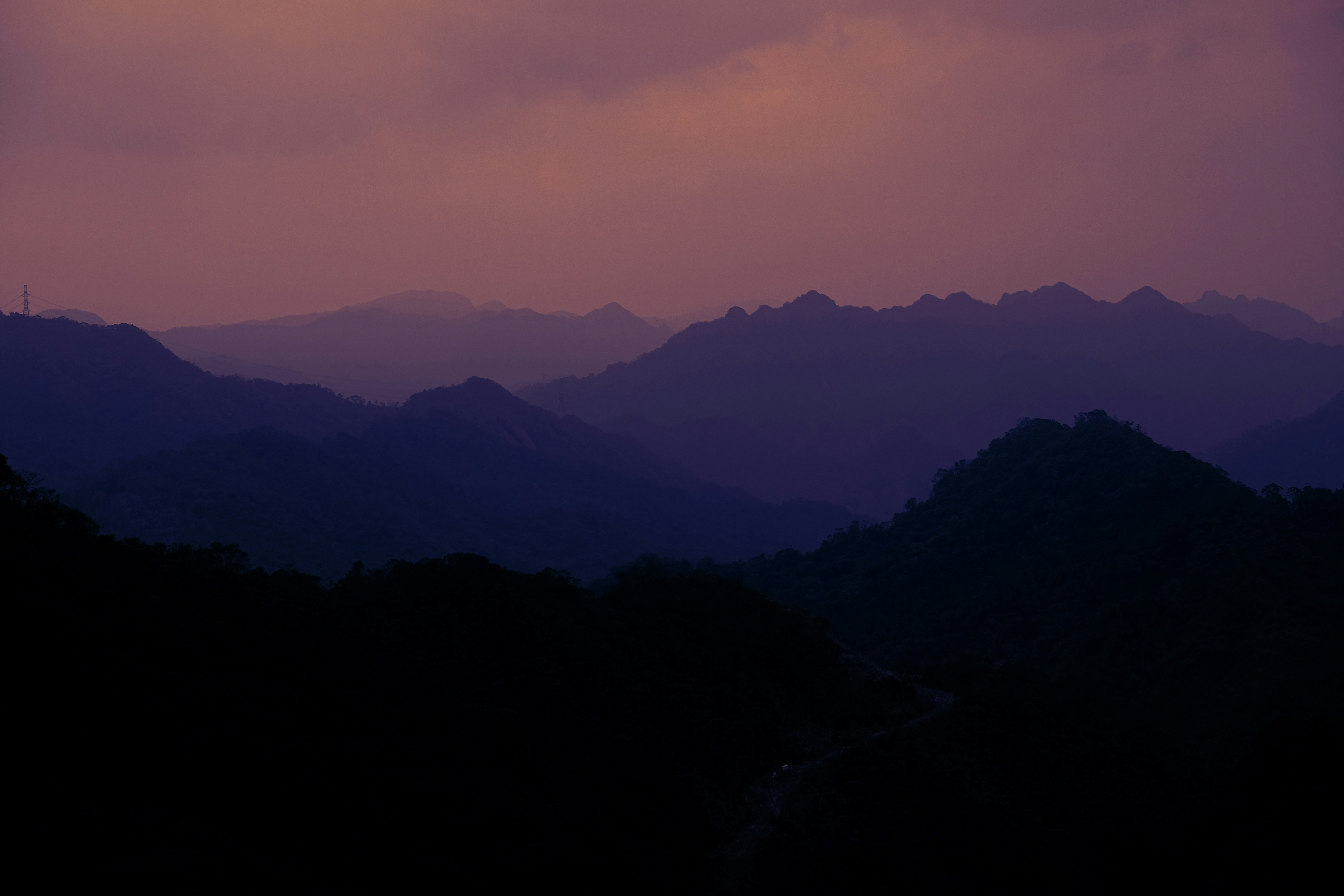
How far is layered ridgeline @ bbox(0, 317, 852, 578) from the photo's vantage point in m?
119

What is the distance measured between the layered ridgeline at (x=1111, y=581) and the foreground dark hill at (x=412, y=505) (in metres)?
52.7

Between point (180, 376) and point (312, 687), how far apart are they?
18257 cm

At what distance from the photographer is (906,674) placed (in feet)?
205

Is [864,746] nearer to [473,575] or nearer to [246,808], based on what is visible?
[473,575]

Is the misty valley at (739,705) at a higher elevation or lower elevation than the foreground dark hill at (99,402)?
lower

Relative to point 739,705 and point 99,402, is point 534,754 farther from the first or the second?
point 99,402

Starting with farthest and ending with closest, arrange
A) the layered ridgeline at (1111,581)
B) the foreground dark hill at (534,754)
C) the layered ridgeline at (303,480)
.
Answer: the layered ridgeline at (303,480) < the layered ridgeline at (1111,581) < the foreground dark hill at (534,754)

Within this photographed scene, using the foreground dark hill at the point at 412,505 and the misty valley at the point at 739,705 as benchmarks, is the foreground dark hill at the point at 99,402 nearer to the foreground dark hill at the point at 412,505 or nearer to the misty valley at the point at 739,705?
the foreground dark hill at the point at 412,505

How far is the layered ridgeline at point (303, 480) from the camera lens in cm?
11944

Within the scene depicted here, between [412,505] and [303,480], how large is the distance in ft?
56.8

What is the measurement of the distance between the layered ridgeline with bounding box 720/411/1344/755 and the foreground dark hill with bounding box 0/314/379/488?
114950 millimetres

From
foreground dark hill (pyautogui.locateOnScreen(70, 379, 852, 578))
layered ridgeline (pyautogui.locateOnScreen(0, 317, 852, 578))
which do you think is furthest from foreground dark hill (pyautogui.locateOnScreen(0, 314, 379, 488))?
foreground dark hill (pyautogui.locateOnScreen(70, 379, 852, 578))

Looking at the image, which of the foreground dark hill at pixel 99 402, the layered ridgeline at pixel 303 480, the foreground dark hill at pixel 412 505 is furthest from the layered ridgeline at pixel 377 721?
the foreground dark hill at pixel 99 402

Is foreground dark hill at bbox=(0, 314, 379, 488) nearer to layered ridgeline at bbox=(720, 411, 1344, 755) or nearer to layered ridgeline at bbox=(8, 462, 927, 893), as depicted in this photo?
layered ridgeline at bbox=(720, 411, 1344, 755)
